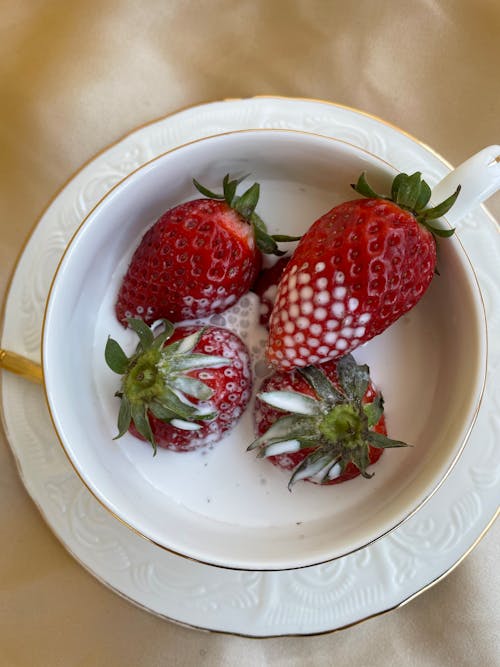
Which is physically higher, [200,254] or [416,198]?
[416,198]

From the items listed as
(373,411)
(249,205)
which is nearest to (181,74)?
(249,205)

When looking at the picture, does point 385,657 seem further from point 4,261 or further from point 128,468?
point 4,261

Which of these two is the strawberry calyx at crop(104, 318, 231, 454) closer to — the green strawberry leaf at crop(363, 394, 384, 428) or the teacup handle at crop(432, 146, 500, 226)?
the green strawberry leaf at crop(363, 394, 384, 428)

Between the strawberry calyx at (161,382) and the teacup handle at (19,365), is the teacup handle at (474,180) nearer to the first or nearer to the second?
the strawberry calyx at (161,382)

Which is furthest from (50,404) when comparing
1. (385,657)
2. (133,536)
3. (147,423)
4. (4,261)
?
(385,657)

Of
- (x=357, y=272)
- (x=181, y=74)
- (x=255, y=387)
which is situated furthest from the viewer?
(x=181, y=74)

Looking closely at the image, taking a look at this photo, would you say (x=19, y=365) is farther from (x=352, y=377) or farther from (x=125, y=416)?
(x=352, y=377)

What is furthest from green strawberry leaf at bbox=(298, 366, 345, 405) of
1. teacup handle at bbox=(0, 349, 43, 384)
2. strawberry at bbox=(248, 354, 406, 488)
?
teacup handle at bbox=(0, 349, 43, 384)
